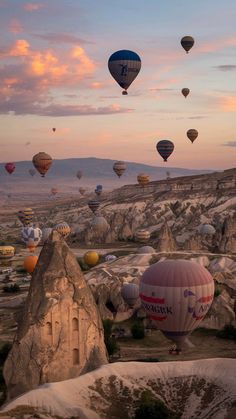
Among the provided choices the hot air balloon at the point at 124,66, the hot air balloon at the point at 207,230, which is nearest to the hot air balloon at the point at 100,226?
the hot air balloon at the point at 207,230

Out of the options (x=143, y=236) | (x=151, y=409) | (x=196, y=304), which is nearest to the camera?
(x=151, y=409)

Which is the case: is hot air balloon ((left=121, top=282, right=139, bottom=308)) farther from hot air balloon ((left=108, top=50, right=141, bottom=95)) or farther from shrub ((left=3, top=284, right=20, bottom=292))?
hot air balloon ((left=108, top=50, right=141, bottom=95))

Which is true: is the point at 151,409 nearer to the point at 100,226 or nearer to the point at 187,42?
the point at 187,42

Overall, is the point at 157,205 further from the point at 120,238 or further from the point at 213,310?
the point at 213,310

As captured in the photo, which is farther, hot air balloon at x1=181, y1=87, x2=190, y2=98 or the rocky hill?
hot air balloon at x1=181, y1=87, x2=190, y2=98

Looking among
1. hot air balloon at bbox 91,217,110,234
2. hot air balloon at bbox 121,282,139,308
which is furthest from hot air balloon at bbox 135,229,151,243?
hot air balloon at bbox 121,282,139,308

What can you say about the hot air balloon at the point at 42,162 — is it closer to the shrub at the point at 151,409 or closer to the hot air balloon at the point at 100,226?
the hot air balloon at the point at 100,226

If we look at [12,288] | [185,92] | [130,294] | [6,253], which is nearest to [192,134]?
[185,92]
